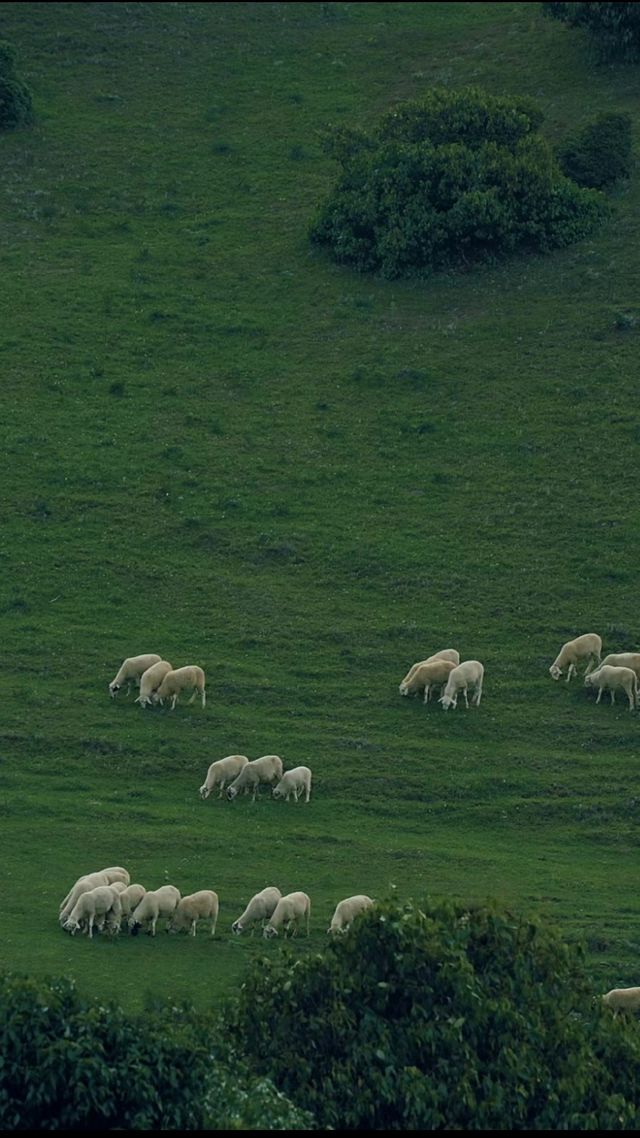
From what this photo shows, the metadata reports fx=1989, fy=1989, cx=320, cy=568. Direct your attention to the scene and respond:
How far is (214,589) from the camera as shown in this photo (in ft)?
156

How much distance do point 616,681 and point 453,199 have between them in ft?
80.0

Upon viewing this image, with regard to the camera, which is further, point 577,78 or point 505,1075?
point 577,78

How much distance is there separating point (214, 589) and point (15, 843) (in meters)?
12.4

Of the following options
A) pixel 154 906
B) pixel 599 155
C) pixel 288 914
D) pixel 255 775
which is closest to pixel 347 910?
pixel 288 914

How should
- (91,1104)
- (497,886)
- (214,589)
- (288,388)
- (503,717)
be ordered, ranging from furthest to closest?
(288,388), (214,589), (503,717), (497,886), (91,1104)

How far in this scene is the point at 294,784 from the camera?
38.5 metres

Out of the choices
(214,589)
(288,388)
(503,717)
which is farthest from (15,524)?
(503,717)

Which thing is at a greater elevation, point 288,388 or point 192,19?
point 192,19

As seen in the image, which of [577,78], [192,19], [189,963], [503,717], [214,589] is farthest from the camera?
[192,19]

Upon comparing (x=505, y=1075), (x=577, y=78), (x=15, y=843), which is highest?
(x=577, y=78)

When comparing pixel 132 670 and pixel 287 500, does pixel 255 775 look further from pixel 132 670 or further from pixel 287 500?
pixel 287 500

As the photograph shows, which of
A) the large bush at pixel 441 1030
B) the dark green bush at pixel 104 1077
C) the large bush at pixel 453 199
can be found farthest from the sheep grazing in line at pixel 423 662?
the large bush at pixel 453 199

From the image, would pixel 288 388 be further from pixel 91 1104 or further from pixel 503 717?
pixel 91 1104

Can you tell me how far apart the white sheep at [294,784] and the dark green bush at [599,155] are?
32.8m
